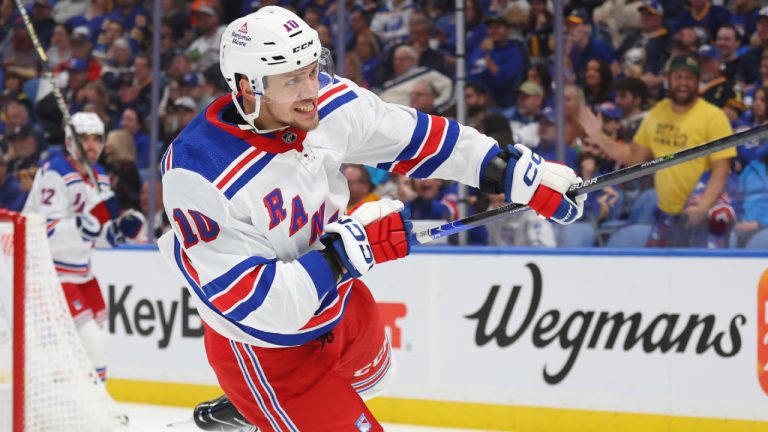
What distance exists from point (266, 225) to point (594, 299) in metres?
2.39

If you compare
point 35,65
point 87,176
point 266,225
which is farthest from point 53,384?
point 35,65

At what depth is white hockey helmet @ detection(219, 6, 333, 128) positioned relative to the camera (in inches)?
96.4

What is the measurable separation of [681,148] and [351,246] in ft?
7.75

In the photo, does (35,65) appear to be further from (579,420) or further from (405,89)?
(579,420)

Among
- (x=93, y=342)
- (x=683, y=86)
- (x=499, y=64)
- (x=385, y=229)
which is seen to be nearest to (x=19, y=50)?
(x=93, y=342)

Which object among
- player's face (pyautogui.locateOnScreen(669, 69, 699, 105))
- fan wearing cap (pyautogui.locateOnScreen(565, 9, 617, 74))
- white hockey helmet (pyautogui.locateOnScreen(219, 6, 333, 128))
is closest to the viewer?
white hockey helmet (pyautogui.locateOnScreen(219, 6, 333, 128))

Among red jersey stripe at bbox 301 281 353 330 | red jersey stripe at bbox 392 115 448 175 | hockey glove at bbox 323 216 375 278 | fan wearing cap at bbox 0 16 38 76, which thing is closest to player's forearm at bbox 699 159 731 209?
red jersey stripe at bbox 392 115 448 175

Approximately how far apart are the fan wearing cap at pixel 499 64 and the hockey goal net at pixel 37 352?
1989 mm

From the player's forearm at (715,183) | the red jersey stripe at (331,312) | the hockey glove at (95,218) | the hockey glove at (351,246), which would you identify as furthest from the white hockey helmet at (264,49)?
the hockey glove at (95,218)

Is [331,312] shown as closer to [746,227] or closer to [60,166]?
[746,227]

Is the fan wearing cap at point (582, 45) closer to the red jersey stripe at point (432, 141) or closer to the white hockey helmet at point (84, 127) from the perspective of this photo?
the red jersey stripe at point (432, 141)

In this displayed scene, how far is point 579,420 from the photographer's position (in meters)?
4.54

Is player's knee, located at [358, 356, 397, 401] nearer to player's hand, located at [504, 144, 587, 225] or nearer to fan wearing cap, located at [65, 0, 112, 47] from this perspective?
player's hand, located at [504, 144, 587, 225]

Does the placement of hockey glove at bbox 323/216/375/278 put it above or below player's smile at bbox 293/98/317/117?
below
